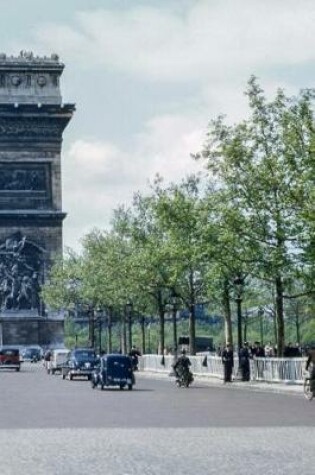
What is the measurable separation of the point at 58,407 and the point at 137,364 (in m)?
48.9

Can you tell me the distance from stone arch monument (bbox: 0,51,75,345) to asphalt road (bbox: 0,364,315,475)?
78695 mm

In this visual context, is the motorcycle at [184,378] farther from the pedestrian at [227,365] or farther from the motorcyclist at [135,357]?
the motorcyclist at [135,357]

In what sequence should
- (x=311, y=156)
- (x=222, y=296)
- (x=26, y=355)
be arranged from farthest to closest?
(x=26, y=355) < (x=222, y=296) < (x=311, y=156)

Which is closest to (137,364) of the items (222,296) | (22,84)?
(222,296)

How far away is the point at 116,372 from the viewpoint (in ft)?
175

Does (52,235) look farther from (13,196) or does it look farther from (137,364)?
(137,364)

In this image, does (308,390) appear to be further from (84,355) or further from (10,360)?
(10,360)

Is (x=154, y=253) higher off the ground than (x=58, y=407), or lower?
higher

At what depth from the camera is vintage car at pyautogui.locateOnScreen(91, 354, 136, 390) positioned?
5316 centimetres

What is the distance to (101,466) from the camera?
1969 cm

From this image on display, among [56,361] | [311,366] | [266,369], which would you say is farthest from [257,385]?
[56,361]

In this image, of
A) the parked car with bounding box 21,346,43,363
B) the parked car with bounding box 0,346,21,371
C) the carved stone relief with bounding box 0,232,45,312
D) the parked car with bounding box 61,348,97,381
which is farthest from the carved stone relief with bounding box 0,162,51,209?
the parked car with bounding box 61,348,97,381

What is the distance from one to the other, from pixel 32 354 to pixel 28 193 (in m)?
15.0

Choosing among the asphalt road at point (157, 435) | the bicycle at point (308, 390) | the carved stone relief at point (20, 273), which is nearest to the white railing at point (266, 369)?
the bicycle at point (308, 390)
